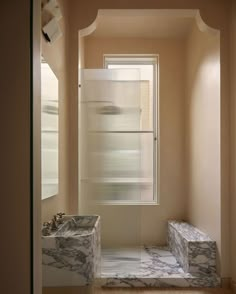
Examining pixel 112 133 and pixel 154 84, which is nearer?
pixel 112 133

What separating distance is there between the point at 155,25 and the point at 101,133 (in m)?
1.77

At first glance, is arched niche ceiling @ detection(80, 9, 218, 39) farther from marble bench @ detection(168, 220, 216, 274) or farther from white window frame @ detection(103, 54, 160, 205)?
marble bench @ detection(168, 220, 216, 274)

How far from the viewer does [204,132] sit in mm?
3596

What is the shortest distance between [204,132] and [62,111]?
160cm

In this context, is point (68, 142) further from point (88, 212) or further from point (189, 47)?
point (189, 47)

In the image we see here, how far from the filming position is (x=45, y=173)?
6.84 feet

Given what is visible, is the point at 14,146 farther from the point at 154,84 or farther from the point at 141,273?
the point at 154,84

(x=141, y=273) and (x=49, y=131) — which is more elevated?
(x=49, y=131)

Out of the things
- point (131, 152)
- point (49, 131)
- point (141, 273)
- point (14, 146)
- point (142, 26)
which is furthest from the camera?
point (142, 26)

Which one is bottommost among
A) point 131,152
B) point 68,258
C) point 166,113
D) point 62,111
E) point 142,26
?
point 68,258

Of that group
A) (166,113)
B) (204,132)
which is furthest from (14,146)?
(166,113)

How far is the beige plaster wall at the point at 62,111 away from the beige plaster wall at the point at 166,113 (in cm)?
143

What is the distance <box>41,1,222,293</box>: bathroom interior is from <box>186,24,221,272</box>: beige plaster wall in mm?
12

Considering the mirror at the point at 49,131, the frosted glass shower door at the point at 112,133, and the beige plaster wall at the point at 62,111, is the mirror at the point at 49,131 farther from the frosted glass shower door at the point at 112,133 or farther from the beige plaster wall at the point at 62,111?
the frosted glass shower door at the point at 112,133
